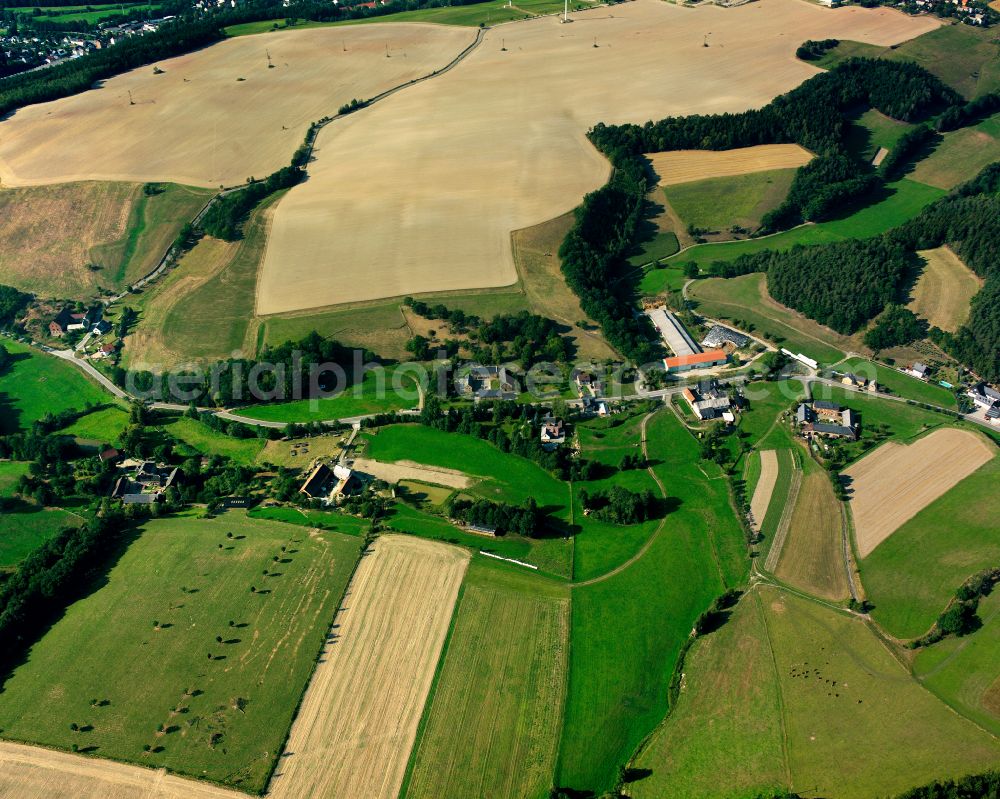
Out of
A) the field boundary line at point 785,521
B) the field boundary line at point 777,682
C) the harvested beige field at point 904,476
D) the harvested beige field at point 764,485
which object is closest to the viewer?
the field boundary line at point 777,682

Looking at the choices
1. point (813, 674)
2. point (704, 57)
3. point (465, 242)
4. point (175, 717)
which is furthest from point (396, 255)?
point (704, 57)

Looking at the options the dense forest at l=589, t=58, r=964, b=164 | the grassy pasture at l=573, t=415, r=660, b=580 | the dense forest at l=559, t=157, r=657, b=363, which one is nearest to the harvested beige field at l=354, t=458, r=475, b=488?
the grassy pasture at l=573, t=415, r=660, b=580

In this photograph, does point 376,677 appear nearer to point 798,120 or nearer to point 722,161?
point 722,161

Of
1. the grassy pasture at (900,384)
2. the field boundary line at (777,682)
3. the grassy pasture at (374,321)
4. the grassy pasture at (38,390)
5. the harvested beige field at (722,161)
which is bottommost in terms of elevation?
the grassy pasture at (38,390)

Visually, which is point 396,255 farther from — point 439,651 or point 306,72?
point 306,72

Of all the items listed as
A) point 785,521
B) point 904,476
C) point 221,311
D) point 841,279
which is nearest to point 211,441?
point 221,311

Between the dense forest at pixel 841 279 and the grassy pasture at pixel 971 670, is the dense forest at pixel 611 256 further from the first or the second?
the grassy pasture at pixel 971 670

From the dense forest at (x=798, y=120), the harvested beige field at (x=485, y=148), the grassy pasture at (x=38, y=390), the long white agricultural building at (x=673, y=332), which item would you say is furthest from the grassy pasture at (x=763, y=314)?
the grassy pasture at (x=38, y=390)
